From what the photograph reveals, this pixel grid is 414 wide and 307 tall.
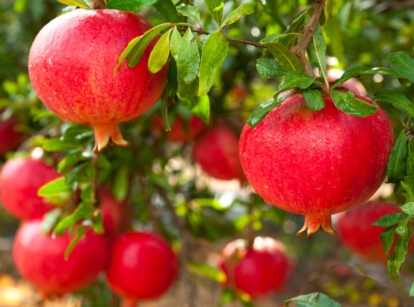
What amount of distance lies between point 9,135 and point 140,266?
75 centimetres

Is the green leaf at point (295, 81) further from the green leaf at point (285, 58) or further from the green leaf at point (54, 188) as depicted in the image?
the green leaf at point (54, 188)

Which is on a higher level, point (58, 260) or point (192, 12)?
point (192, 12)

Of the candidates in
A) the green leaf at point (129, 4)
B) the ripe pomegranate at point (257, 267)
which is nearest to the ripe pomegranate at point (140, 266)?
the ripe pomegranate at point (257, 267)

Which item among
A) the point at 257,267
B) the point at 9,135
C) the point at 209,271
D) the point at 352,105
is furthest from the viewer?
the point at 9,135

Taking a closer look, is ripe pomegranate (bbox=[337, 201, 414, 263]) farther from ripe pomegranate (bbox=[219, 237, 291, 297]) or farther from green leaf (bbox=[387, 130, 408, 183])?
green leaf (bbox=[387, 130, 408, 183])

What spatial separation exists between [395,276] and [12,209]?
3.36 ft

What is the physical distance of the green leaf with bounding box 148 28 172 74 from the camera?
70 centimetres

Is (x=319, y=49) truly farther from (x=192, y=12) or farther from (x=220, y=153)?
(x=220, y=153)

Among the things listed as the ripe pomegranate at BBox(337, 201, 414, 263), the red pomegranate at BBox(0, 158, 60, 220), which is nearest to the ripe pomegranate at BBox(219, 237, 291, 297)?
the ripe pomegranate at BBox(337, 201, 414, 263)

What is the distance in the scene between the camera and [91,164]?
3.31 ft

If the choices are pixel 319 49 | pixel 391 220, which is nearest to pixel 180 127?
pixel 319 49

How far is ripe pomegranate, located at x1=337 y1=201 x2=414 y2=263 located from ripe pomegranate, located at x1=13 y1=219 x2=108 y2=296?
0.66 metres

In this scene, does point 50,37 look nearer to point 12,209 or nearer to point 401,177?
point 401,177

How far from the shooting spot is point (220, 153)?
1.61 meters
